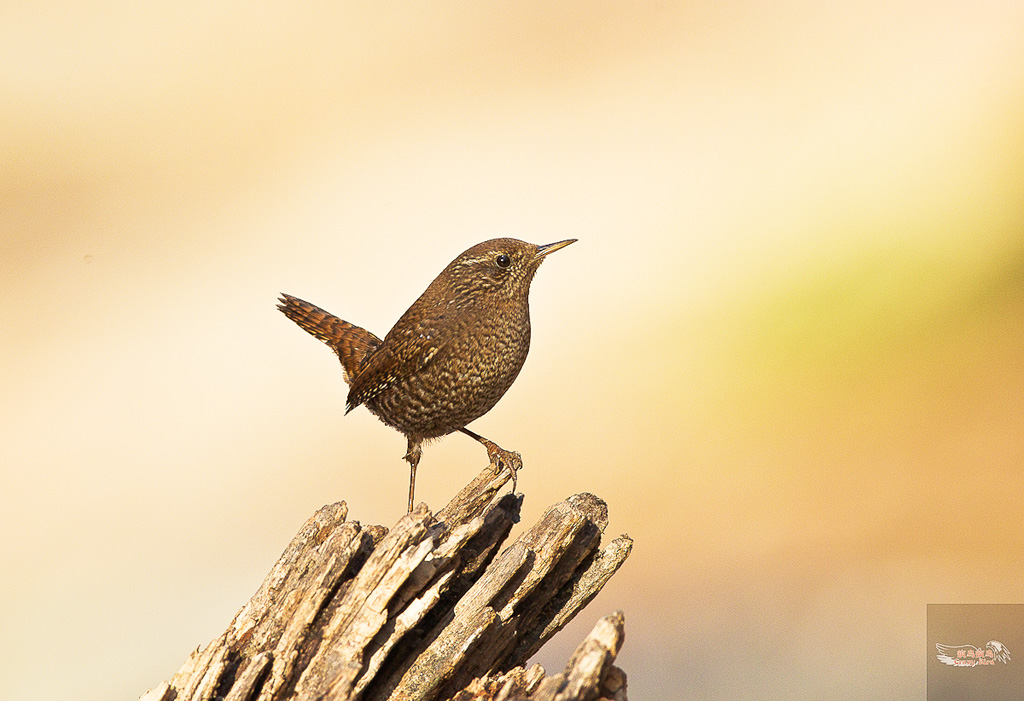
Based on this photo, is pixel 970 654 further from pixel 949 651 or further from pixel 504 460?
pixel 504 460

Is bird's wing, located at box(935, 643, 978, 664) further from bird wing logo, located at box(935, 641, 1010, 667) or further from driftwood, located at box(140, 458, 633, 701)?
driftwood, located at box(140, 458, 633, 701)

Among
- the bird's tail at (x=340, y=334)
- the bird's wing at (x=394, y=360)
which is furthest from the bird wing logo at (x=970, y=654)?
the bird's tail at (x=340, y=334)

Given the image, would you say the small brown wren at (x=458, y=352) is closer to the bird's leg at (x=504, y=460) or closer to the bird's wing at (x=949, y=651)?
the bird's leg at (x=504, y=460)

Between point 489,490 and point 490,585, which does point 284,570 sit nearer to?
point 490,585

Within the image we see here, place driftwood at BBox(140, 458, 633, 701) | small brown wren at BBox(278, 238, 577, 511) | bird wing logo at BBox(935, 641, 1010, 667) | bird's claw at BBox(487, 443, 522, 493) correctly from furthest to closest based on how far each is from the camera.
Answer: bird wing logo at BBox(935, 641, 1010, 667), small brown wren at BBox(278, 238, 577, 511), bird's claw at BBox(487, 443, 522, 493), driftwood at BBox(140, 458, 633, 701)

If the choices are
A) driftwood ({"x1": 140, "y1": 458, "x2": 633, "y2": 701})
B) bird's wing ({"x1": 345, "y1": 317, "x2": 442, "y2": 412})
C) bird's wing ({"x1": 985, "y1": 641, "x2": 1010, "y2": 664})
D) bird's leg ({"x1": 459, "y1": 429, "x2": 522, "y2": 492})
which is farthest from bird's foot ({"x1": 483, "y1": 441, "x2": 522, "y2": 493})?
bird's wing ({"x1": 985, "y1": 641, "x2": 1010, "y2": 664})

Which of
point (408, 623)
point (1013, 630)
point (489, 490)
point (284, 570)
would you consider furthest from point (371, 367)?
point (1013, 630)
